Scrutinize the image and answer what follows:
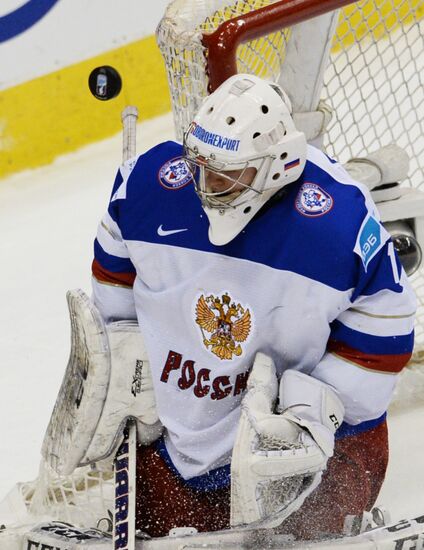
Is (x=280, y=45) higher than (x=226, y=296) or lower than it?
higher

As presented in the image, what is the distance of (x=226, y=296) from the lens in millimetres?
2145

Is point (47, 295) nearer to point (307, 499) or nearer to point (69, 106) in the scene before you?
point (69, 106)

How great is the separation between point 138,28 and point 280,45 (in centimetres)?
179

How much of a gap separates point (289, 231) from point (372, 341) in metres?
0.25

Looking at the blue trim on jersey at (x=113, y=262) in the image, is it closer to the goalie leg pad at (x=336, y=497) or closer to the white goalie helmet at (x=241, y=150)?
the white goalie helmet at (x=241, y=150)

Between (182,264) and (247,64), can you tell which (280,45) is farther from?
(182,264)

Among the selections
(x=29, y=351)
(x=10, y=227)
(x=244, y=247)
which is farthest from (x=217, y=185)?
(x=10, y=227)

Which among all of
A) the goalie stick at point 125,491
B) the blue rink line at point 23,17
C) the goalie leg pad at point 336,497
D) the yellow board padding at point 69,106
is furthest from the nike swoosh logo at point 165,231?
the yellow board padding at point 69,106

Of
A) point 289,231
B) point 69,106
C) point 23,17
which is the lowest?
point 289,231

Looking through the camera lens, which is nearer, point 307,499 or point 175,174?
point 175,174

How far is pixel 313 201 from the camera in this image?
6.76 ft

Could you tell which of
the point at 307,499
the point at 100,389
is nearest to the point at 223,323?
the point at 100,389

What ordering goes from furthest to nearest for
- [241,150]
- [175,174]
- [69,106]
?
1. [69,106]
2. [175,174]
3. [241,150]

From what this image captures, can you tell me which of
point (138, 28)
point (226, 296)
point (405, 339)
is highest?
point (138, 28)
